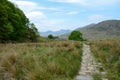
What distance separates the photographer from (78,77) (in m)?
9.13

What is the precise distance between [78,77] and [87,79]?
0.34 meters

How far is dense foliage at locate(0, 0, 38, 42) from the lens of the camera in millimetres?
42000

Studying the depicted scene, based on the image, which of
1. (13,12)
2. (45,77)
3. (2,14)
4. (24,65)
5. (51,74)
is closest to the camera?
(45,77)

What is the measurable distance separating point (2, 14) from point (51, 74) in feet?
112

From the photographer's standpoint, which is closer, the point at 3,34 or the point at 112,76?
the point at 112,76

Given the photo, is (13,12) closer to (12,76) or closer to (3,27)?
(3,27)

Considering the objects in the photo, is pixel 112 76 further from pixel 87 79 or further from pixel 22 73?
pixel 22 73

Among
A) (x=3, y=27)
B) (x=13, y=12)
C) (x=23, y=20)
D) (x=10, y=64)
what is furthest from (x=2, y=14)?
(x=10, y=64)

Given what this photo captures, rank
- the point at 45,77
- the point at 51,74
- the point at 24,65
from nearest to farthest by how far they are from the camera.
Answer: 1. the point at 45,77
2. the point at 51,74
3. the point at 24,65

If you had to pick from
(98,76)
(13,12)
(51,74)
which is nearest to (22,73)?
(51,74)

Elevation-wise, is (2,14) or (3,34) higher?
(2,14)

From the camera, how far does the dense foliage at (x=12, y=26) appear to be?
42.0 m

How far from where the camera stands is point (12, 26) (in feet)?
150

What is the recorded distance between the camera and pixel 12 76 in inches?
326
